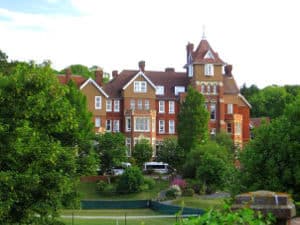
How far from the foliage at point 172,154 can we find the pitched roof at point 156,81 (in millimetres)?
12088

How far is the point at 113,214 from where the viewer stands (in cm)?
4634

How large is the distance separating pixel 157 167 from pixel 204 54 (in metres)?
15.9

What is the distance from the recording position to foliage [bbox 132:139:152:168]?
7069 centimetres

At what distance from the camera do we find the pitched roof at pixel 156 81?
77.9 m

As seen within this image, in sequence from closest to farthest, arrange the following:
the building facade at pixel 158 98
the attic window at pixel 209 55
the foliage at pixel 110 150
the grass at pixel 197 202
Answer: the grass at pixel 197 202 → the foliage at pixel 110 150 → the building facade at pixel 158 98 → the attic window at pixel 209 55

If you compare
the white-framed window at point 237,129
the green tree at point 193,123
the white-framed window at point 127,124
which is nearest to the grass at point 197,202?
the green tree at point 193,123

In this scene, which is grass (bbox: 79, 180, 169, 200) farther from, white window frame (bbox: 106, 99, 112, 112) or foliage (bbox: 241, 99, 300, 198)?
foliage (bbox: 241, 99, 300, 198)

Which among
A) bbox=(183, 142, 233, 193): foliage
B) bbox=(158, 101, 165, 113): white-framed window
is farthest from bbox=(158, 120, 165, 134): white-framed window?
bbox=(183, 142, 233, 193): foliage

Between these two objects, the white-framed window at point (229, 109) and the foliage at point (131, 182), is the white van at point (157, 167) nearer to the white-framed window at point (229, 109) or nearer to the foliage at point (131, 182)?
the foliage at point (131, 182)

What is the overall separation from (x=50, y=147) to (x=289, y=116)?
387 inches

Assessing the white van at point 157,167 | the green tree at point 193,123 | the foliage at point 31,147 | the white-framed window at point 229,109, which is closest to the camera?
the foliage at point 31,147

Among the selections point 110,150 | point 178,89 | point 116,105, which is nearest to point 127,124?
point 116,105

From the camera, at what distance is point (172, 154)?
67312mm

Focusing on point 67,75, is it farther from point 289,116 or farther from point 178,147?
point 289,116
